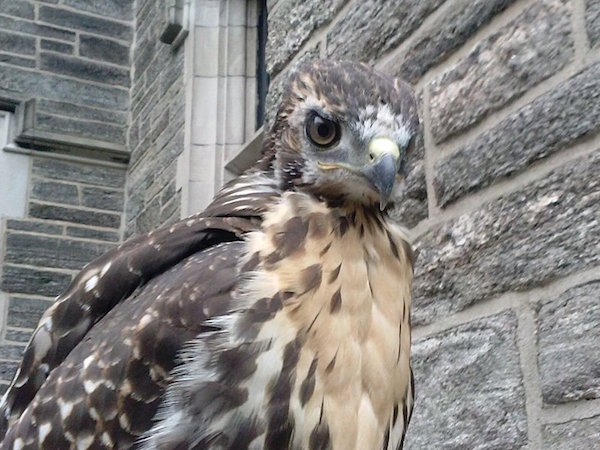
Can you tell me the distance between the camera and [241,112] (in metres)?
5.71

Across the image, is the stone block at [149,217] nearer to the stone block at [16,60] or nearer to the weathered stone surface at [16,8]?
the stone block at [16,60]

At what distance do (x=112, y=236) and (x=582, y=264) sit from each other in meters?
5.57

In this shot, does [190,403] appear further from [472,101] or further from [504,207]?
[472,101]

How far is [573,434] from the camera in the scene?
5.89 feet

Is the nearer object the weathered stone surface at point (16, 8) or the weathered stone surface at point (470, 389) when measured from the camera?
the weathered stone surface at point (470, 389)

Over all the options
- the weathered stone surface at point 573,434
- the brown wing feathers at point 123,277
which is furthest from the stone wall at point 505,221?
the brown wing feathers at point 123,277

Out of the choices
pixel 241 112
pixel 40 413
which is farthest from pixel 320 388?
pixel 241 112

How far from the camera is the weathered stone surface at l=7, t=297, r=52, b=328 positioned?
6402 mm

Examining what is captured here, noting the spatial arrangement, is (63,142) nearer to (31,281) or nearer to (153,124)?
(153,124)

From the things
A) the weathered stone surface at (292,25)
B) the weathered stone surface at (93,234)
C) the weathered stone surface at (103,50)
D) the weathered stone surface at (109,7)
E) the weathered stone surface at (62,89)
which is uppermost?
the weathered stone surface at (109,7)

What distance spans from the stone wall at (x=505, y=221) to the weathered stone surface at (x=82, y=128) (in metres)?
5.00

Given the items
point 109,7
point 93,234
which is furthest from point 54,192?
point 109,7

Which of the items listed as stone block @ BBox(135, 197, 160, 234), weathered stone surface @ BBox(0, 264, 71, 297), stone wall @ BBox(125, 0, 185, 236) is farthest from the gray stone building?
weathered stone surface @ BBox(0, 264, 71, 297)

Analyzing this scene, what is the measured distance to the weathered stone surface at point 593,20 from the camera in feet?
6.07
